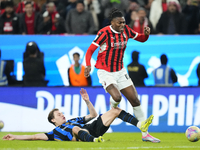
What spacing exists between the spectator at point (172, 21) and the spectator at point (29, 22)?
3.63m

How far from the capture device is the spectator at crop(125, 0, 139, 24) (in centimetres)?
1207

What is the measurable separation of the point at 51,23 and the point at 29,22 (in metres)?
0.66

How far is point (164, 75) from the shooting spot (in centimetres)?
1055

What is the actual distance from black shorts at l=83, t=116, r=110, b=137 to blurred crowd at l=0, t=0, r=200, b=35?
519cm

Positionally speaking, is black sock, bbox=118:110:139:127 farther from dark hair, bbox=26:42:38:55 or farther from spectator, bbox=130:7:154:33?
spectator, bbox=130:7:154:33

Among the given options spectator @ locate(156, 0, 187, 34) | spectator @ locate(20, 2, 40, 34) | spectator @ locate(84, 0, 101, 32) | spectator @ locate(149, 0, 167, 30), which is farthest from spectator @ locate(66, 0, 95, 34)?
spectator @ locate(156, 0, 187, 34)

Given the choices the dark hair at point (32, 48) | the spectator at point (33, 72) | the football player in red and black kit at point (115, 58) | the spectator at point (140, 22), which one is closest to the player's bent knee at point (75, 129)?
the football player in red and black kit at point (115, 58)

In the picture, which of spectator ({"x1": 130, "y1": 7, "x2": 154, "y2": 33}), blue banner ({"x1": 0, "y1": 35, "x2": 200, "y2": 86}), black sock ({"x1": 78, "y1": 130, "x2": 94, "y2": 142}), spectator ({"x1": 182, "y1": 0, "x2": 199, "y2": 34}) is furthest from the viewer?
spectator ({"x1": 182, "y1": 0, "x2": 199, "y2": 34})

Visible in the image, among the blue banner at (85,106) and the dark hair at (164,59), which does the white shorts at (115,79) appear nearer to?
the blue banner at (85,106)

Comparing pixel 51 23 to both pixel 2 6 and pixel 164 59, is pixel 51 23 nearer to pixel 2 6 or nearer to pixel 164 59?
pixel 2 6

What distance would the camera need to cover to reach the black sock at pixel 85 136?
660 centimetres

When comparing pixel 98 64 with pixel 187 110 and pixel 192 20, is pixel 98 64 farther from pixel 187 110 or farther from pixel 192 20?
pixel 192 20

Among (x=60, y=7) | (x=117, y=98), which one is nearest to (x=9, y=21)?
(x=60, y=7)

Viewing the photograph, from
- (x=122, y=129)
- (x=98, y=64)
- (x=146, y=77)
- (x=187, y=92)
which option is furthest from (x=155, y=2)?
(x=98, y=64)
